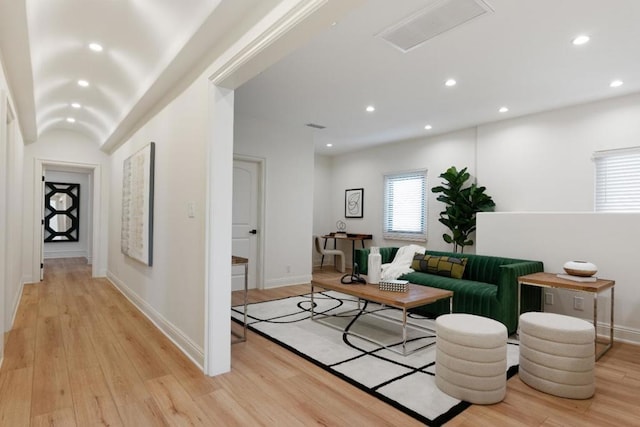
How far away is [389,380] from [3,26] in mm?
3570

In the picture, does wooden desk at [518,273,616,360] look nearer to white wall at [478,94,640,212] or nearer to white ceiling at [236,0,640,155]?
white wall at [478,94,640,212]

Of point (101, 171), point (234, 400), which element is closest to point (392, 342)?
point (234, 400)

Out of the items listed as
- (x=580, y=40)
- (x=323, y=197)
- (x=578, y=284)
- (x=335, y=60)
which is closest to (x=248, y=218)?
(x=335, y=60)

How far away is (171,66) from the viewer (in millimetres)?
2879

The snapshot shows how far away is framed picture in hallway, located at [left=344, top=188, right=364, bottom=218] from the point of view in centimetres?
779

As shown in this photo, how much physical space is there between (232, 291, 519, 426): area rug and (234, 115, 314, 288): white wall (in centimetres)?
119

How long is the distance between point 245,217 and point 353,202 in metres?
→ 3.13

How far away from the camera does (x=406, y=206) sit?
6.88 meters

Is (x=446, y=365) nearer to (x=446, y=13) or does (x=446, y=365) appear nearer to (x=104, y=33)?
(x=446, y=13)

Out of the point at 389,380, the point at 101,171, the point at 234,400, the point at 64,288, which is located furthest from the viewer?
the point at 101,171

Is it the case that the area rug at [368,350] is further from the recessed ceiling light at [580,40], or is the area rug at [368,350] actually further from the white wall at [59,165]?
the white wall at [59,165]

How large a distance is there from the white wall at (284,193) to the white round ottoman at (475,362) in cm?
375

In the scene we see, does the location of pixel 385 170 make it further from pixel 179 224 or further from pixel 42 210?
pixel 42 210

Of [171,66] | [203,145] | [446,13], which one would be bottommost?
[203,145]
